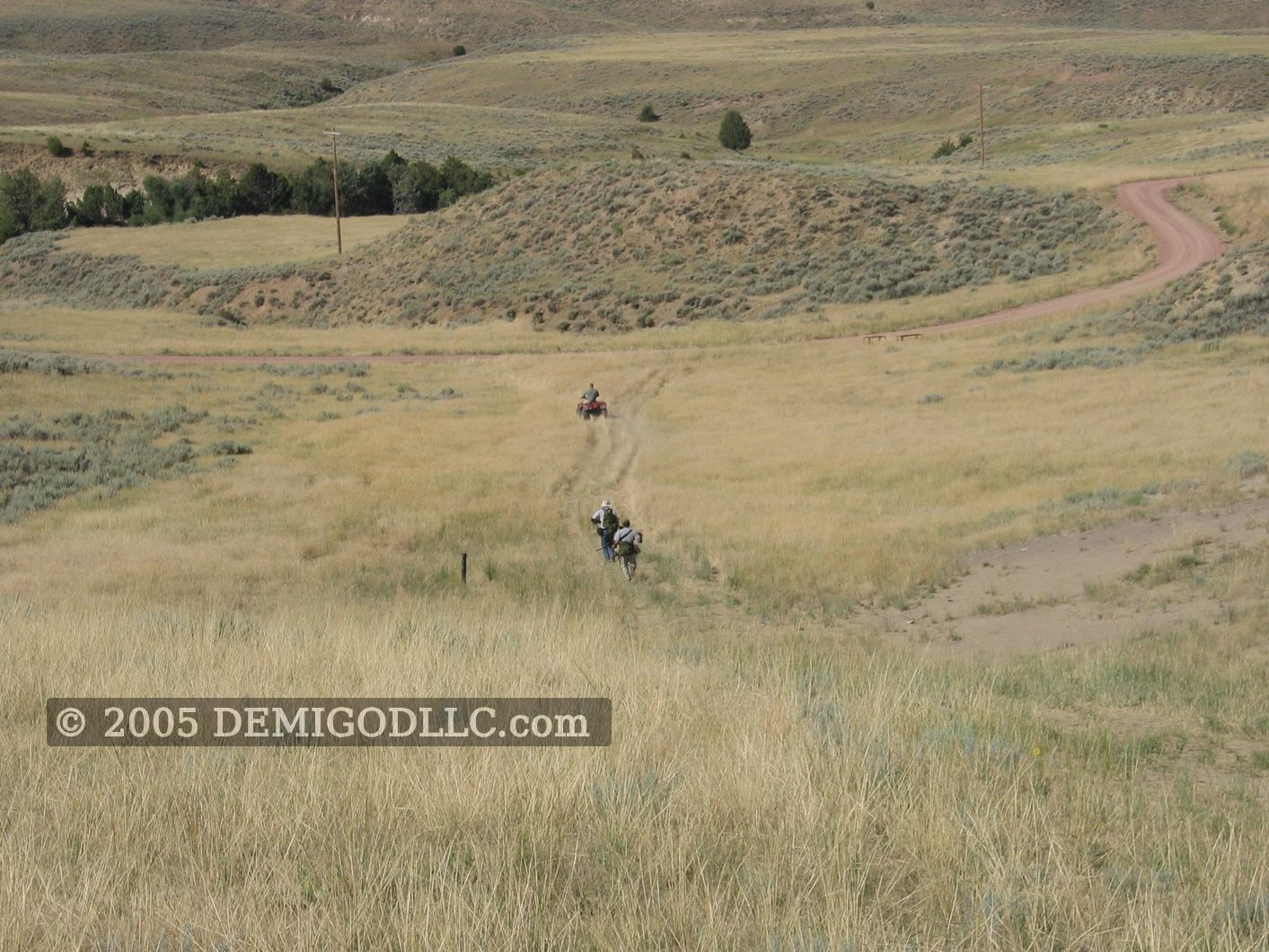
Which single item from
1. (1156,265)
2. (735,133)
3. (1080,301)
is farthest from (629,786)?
(735,133)

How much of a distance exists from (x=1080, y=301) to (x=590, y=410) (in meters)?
23.0

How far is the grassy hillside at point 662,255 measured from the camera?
5500 centimetres

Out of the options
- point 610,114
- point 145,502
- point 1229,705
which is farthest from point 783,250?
point 610,114

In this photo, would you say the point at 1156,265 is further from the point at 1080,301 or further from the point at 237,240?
the point at 237,240

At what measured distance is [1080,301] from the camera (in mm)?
46406

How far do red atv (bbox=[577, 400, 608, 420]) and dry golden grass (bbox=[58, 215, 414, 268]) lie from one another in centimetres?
4298

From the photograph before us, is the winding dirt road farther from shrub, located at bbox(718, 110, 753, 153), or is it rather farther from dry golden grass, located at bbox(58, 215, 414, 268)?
shrub, located at bbox(718, 110, 753, 153)

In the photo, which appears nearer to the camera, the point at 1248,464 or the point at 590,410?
the point at 1248,464

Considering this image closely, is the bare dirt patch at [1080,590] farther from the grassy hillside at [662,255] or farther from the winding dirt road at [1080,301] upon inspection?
the grassy hillside at [662,255]

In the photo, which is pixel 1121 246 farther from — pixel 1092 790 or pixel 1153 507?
pixel 1092 790

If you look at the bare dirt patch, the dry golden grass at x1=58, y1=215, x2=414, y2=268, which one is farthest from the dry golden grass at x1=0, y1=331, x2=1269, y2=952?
the dry golden grass at x1=58, y1=215, x2=414, y2=268

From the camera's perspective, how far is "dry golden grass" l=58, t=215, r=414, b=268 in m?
75.8

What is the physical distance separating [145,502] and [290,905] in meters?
22.5

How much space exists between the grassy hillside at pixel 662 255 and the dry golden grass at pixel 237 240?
2456mm
